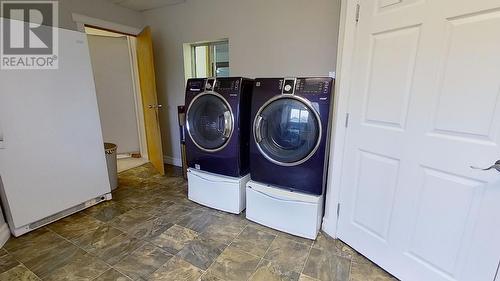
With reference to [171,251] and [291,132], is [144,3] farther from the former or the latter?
[171,251]

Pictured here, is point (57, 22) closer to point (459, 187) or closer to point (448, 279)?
point (459, 187)

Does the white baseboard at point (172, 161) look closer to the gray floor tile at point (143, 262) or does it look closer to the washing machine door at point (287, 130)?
the gray floor tile at point (143, 262)

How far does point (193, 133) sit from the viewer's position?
2.24m

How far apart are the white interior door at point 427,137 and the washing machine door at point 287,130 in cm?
28

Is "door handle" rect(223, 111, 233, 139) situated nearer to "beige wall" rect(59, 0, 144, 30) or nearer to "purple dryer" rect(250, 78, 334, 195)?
"purple dryer" rect(250, 78, 334, 195)

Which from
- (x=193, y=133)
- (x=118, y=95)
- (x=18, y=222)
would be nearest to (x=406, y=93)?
(x=193, y=133)

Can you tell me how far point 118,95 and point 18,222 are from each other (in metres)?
2.50

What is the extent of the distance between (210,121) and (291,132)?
80 centimetres

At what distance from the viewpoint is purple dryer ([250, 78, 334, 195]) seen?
1664 mm

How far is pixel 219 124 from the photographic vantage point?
6.93 ft

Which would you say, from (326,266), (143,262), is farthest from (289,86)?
(143,262)

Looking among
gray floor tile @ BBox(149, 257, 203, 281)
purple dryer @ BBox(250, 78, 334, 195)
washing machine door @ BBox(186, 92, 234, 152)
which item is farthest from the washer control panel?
gray floor tile @ BBox(149, 257, 203, 281)

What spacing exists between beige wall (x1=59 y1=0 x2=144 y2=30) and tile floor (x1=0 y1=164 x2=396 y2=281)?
210 centimetres

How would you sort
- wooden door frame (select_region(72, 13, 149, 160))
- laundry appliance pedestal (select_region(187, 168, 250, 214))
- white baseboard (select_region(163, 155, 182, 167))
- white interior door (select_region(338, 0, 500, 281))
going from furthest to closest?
white baseboard (select_region(163, 155, 182, 167)) → wooden door frame (select_region(72, 13, 149, 160)) → laundry appliance pedestal (select_region(187, 168, 250, 214)) → white interior door (select_region(338, 0, 500, 281))
